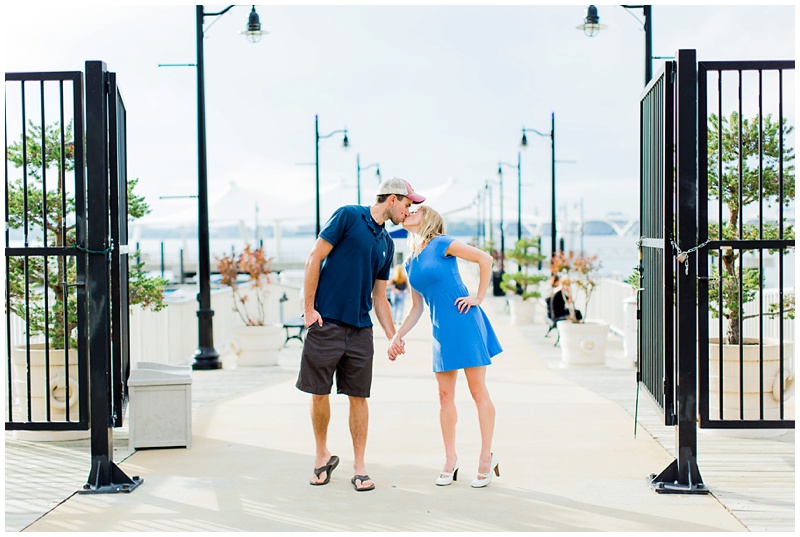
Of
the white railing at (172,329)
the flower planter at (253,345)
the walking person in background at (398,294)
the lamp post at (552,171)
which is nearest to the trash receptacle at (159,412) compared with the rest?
the white railing at (172,329)

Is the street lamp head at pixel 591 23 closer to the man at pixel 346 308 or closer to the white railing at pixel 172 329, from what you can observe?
the white railing at pixel 172 329

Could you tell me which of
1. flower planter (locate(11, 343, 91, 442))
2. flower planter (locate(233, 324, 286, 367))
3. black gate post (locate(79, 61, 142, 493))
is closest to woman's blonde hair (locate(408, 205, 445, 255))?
black gate post (locate(79, 61, 142, 493))

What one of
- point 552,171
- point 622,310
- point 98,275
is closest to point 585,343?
point 622,310

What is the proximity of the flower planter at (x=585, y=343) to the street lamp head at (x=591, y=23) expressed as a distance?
436 centimetres

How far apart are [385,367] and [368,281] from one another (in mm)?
7068

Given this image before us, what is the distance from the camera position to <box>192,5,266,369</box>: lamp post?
13602 millimetres

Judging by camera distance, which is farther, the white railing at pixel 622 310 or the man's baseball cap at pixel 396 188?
the white railing at pixel 622 310

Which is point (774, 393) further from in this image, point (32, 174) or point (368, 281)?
→ point (32, 174)

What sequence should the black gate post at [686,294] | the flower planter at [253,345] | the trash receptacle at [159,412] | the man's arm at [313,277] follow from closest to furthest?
1. the black gate post at [686,294]
2. the man's arm at [313,277]
3. the trash receptacle at [159,412]
4. the flower planter at [253,345]

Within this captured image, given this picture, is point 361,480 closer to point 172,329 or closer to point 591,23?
point 172,329

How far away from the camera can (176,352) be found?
14.0 metres

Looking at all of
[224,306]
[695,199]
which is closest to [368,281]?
[695,199]

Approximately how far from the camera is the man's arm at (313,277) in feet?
21.0

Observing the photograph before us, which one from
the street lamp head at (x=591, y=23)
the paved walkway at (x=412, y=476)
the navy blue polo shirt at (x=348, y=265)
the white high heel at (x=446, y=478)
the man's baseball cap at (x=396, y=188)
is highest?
the street lamp head at (x=591, y=23)
